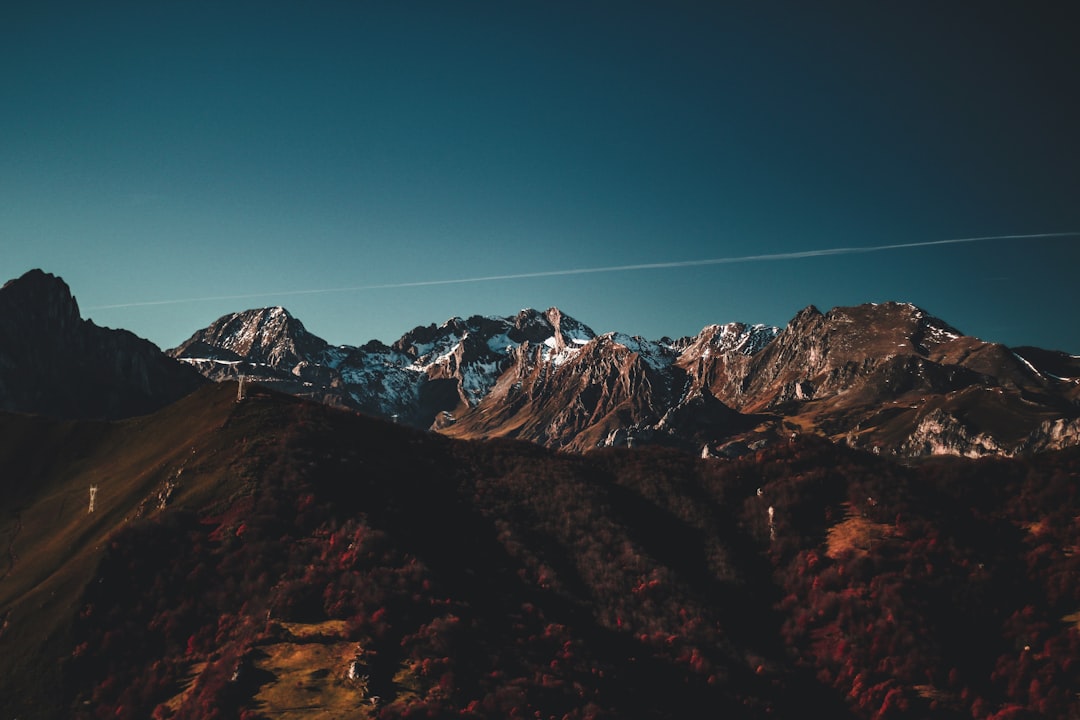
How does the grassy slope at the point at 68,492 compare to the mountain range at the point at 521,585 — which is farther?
the grassy slope at the point at 68,492

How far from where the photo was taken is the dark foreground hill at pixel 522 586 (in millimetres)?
33156

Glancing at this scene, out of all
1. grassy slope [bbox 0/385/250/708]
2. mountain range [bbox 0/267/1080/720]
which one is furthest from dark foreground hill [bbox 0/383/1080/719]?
grassy slope [bbox 0/385/250/708]

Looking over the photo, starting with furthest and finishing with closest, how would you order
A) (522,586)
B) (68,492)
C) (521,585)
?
(68,492), (521,585), (522,586)

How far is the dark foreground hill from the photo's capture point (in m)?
33.2

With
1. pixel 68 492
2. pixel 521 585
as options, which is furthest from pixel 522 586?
pixel 68 492

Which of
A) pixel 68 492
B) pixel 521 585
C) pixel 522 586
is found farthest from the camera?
pixel 68 492

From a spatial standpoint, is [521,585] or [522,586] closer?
[522,586]

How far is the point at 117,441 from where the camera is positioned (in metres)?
69.9

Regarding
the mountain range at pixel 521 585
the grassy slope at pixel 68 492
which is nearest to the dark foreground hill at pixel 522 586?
the mountain range at pixel 521 585

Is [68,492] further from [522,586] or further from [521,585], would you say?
[522,586]

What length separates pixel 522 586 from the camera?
1737 inches

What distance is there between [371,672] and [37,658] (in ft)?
71.6

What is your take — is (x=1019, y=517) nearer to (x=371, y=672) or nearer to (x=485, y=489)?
(x=485, y=489)

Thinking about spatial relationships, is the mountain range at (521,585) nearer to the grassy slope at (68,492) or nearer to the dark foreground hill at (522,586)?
the dark foreground hill at (522,586)
